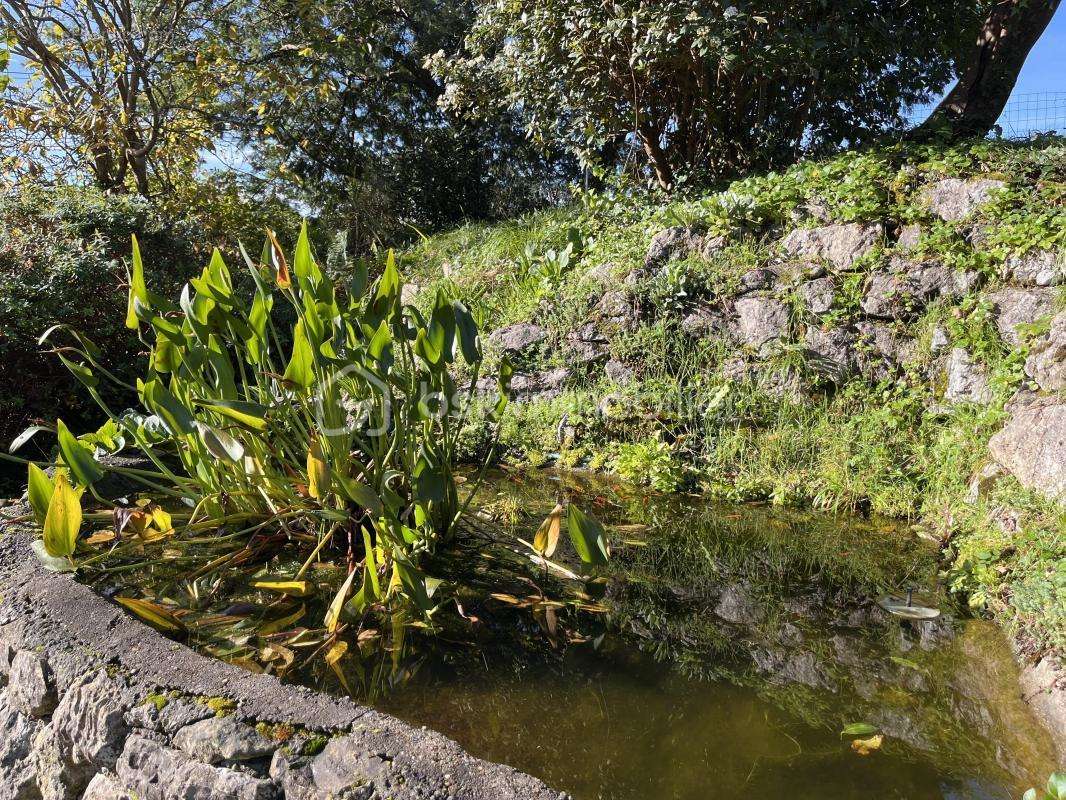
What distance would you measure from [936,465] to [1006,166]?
2.42m

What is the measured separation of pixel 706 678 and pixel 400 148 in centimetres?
983

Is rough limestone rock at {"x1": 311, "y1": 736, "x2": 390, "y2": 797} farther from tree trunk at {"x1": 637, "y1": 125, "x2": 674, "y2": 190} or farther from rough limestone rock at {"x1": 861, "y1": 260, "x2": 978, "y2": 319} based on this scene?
tree trunk at {"x1": 637, "y1": 125, "x2": 674, "y2": 190}

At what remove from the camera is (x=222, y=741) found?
4.92ft

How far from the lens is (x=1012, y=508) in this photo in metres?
2.95

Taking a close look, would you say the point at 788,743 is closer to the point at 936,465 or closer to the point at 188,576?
the point at 188,576

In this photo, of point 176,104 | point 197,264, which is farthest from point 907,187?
point 176,104

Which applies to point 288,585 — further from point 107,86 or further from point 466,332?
point 107,86

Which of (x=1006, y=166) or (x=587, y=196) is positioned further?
(x=587, y=196)

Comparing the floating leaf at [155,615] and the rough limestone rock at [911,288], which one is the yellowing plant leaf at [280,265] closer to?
the floating leaf at [155,615]

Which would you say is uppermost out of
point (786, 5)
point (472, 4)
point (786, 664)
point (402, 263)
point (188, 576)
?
point (472, 4)

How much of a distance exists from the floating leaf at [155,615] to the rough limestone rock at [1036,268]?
175 inches

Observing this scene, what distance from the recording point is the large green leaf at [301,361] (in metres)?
2.08

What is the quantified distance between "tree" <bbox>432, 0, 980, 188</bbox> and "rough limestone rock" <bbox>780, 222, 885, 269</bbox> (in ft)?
5.21

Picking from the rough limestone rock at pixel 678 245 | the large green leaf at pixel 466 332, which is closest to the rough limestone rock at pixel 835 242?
the rough limestone rock at pixel 678 245
